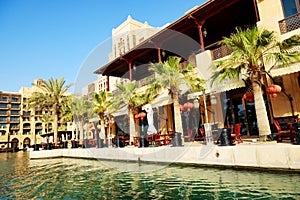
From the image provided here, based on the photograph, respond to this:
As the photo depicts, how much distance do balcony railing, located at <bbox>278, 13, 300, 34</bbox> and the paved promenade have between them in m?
6.42

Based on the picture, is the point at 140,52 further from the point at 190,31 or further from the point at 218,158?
the point at 218,158

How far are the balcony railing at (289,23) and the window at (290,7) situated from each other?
0.61 metres

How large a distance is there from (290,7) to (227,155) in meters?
8.96

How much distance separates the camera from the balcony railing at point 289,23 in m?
10.3

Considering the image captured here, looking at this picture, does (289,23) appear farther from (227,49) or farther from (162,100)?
(162,100)

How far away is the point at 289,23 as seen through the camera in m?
10.5

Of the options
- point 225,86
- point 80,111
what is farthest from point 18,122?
point 225,86

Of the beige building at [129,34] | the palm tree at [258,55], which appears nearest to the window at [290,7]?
the palm tree at [258,55]

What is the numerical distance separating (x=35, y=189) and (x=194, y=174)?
5560 millimetres

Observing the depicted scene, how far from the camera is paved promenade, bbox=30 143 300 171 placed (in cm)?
641

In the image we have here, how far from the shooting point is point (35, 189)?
7090 millimetres

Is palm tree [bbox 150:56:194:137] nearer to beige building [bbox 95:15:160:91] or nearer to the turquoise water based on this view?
the turquoise water

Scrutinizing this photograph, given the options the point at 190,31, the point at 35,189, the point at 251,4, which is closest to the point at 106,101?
the point at 190,31

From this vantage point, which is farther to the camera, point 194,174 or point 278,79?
point 278,79
